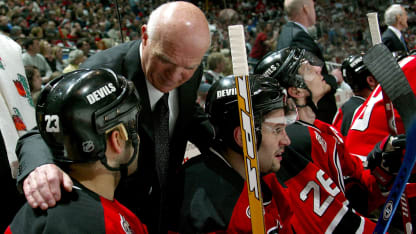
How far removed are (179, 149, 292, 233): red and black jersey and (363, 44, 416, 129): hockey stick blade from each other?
582 mm

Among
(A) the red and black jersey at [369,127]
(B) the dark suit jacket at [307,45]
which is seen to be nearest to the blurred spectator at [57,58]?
(B) the dark suit jacket at [307,45]

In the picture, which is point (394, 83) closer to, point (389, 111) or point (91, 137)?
point (389, 111)

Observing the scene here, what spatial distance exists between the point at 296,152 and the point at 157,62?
690mm

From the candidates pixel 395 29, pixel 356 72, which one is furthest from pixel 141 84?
pixel 395 29

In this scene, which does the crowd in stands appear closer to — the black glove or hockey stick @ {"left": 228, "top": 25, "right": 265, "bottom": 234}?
the black glove

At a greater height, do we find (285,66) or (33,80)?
(285,66)

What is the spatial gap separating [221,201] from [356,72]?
5.02 ft

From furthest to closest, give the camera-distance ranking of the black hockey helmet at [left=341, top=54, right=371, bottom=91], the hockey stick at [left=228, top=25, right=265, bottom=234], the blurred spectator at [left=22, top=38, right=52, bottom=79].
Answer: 1. the blurred spectator at [left=22, top=38, right=52, bottom=79]
2. the black hockey helmet at [left=341, top=54, right=371, bottom=91]
3. the hockey stick at [left=228, top=25, right=265, bottom=234]

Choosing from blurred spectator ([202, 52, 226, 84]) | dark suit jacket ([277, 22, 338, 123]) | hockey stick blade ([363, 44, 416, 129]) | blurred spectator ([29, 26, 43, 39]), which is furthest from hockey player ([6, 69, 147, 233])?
blurred spectator ([29, 26, 43, 39])

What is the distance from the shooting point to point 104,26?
721 cm

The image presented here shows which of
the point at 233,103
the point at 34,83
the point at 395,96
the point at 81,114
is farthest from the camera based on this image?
the point at 34,83

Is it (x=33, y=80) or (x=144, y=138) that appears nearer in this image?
(x=144, y=138)

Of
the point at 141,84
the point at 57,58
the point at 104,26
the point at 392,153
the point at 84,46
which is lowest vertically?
the point at 57,58

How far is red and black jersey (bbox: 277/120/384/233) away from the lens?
5.30 ft
